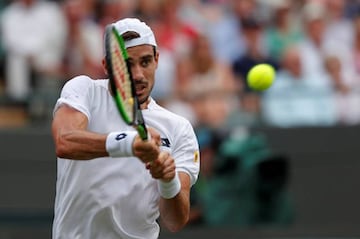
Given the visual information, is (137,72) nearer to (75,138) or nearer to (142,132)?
(75,138)

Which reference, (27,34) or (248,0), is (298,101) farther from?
(27,34)

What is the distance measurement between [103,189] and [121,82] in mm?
1045

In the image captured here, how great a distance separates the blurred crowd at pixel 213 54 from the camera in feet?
40.3

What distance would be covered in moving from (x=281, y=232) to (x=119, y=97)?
629 cm

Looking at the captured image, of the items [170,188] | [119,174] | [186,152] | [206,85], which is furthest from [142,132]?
[206,85]

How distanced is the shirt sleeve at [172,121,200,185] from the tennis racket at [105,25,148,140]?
3.01ft

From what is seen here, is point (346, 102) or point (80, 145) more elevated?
point (80, 145)

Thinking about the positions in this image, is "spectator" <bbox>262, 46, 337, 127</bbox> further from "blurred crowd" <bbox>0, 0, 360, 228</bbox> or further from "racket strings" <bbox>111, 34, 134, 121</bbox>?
"racket strings" <bbox>111, 34, 134, 121</bbox>

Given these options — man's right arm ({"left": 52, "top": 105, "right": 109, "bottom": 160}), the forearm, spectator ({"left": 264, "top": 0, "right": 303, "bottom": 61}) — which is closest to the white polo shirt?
man's right arm ({"left": 52, "top": 105, "right": 109, "bottom": 160})

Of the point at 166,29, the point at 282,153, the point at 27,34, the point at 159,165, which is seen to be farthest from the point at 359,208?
the point at 159,165

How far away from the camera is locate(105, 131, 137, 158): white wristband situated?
5.46 metres


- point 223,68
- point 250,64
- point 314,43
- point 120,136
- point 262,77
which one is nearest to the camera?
point 120,136

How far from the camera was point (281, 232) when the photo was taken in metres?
11.3

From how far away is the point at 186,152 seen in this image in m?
6.42
